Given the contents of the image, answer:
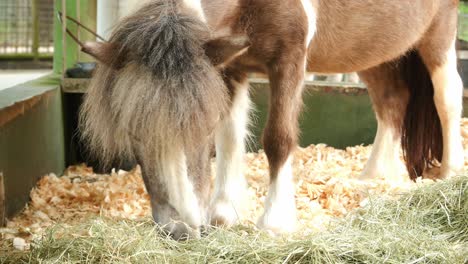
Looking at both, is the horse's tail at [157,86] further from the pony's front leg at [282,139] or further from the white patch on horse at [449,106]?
the white patch on horse at [449,106]

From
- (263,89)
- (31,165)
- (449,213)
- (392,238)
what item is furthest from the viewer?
(263,89)

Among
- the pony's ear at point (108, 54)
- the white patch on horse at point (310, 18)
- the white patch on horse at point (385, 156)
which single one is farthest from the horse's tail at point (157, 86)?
the white patch on horse at point (385, 156)

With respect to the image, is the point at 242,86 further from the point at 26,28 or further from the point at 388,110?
the point at 26,28

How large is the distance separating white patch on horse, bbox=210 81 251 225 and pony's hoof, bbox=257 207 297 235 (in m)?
0.36

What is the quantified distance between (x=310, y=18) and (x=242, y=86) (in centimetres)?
53

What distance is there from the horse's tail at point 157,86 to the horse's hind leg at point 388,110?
2.21 m

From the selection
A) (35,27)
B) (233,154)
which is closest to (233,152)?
(233,154)

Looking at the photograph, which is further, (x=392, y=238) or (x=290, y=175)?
(x=290, y=175)

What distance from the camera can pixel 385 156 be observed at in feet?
16.1

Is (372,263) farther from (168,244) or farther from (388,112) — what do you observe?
(388,112)

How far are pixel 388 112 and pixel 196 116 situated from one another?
2.46 m

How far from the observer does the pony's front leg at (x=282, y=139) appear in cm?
346

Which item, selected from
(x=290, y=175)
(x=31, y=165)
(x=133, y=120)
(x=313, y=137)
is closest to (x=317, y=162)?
(x=313, y=137)

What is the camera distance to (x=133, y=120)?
8.92 feet
